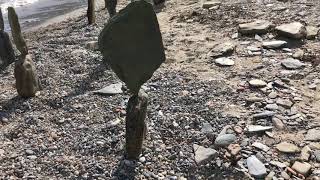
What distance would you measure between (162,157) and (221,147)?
25.0 inches

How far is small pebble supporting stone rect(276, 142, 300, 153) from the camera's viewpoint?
4816mm

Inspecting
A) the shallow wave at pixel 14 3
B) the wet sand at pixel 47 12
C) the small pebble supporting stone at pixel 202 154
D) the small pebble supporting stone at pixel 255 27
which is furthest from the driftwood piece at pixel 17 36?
the shallow wave at pixel 14 3

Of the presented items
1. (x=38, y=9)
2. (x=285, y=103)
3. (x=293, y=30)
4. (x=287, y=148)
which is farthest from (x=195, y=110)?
(x=38, y=9)

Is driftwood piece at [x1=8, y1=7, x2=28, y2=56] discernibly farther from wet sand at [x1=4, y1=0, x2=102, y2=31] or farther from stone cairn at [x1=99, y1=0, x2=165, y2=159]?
wet sand at [x1=4, y1=0, x2=102, y2=31]

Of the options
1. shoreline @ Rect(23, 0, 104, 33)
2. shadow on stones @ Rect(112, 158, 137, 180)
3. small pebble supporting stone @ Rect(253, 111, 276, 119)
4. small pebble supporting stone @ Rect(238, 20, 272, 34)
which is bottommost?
shoreline @ Rect(23, 0, 104, 33)

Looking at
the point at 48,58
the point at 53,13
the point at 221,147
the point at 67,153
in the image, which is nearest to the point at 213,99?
the point at 221,147

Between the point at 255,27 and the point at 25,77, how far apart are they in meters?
3.87

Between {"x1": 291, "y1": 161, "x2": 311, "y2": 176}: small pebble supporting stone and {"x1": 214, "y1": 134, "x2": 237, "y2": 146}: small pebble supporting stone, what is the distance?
71cm

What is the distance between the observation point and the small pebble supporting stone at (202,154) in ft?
15.8

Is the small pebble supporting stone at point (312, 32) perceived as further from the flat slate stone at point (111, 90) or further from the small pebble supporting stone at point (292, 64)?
the flat slate stone at point (111, 90)

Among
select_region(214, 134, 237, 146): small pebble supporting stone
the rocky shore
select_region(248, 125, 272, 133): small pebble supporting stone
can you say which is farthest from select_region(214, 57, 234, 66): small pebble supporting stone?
select_region(214, 134, 237, 146): small pebble supporting stone

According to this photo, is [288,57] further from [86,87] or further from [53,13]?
[53,13]

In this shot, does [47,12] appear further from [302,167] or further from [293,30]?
[302,167]

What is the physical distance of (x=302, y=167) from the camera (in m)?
4.56
